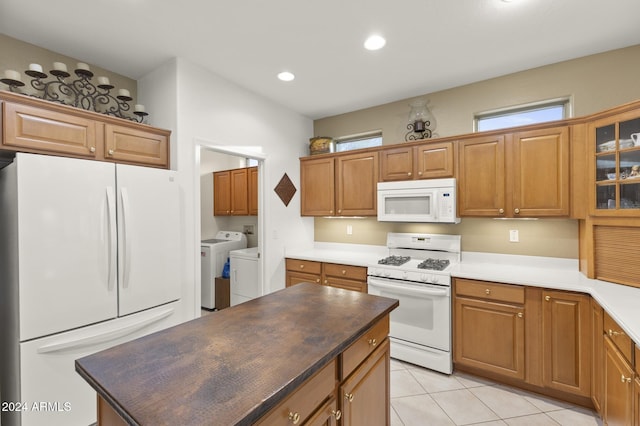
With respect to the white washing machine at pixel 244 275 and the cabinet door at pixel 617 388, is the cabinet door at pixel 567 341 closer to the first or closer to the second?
the cabinet door at pixel 617 388

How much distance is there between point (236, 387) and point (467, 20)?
2.56 meters

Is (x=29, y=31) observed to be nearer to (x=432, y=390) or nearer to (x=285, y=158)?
(x=285, y=158)

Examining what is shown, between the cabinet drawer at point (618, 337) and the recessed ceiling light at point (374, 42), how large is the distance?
2.40 m

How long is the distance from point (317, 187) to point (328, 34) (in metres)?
1.93

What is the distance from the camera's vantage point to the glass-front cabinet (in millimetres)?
1949

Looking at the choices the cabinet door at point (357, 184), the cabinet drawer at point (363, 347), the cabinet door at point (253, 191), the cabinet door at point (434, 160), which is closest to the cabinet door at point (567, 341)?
the cabinet door at point (434, 160)

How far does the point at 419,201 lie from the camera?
2988 millimetres

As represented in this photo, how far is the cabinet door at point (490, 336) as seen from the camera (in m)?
2.32

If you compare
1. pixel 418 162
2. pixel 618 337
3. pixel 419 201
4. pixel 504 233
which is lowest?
pixel 618 337

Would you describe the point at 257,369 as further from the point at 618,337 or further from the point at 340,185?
the point at 340,185

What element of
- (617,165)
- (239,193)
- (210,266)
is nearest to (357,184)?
(239,193)

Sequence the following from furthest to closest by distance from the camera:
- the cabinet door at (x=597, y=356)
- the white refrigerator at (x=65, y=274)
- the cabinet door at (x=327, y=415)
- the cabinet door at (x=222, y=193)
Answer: the cabinet door at (x=222, y=193), the cabinet door at (x=597, y=356), the white refrigerator at (x=65, y=274), the cabinet door at (x=327, y=415)

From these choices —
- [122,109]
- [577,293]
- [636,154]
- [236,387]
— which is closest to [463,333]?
[577,293]

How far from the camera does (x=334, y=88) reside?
3.16 meters
